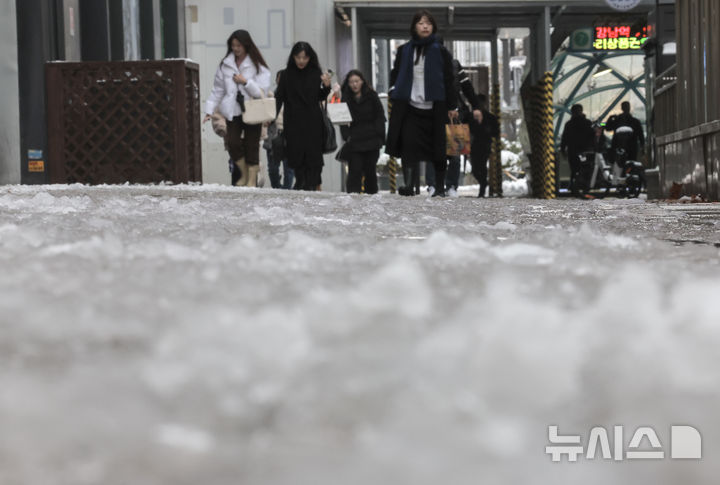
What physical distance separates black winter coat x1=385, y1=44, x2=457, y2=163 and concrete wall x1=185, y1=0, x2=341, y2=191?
23.2 feet

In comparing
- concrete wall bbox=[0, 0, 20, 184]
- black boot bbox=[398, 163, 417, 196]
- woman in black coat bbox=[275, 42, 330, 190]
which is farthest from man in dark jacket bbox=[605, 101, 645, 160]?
concrete wall bbox=[0, 0, 20, 184]

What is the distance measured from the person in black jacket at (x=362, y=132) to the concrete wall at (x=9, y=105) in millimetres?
2963

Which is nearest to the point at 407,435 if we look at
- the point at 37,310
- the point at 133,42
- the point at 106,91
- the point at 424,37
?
the point at 37,310

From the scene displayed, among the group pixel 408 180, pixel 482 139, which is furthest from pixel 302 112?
Answer: pixel 482 139

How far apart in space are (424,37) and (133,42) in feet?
Result: 16.9

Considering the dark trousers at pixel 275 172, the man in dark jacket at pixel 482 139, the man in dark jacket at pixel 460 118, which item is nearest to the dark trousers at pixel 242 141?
the dark trousers at pixel 275 172

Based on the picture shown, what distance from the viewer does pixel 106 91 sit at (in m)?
9.58

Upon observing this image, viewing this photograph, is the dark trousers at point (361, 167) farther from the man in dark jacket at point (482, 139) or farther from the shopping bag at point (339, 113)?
the man in dark jacket at point (482, 139)

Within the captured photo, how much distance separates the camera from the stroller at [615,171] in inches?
630

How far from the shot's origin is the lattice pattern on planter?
9445mm

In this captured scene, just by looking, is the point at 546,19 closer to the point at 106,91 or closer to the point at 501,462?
the point at 106,91

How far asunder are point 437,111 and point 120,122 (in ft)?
9.71

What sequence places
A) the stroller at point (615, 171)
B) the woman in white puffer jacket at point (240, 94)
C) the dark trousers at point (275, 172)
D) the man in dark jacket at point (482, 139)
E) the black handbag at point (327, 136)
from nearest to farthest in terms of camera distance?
the woman in white puffer jacket at point (240, 94) → the black handbag at point (327, 136) → the dark trousers at point (275, 172) → the man in dark jacket at point (482, 139) → the stroller at point (615, 171)

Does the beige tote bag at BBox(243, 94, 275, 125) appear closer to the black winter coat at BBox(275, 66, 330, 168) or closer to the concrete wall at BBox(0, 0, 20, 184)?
the black winter coat at BBox(275, 66, 330, 168)
